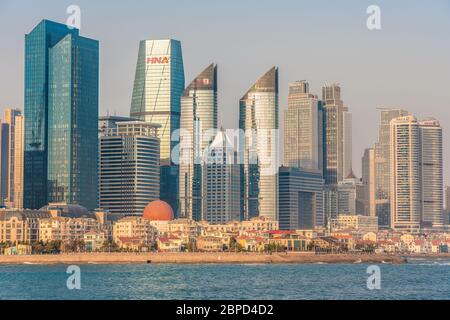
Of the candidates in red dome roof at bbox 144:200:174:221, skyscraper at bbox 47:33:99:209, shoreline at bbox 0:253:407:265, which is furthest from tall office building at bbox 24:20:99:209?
shoreline at bbox 0:253:407:265

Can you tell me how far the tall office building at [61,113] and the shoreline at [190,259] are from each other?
1905 inches

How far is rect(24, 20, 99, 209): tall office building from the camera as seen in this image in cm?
18662

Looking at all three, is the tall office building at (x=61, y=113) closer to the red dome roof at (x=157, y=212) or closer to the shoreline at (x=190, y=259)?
the red dome roof at (x=157, y=212)

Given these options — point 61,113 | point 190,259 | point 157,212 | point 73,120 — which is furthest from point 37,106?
point 190,259

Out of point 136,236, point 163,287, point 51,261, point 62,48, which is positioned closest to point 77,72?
point 62,48

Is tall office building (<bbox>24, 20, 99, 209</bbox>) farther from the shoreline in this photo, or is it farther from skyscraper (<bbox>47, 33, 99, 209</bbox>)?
the shoreline

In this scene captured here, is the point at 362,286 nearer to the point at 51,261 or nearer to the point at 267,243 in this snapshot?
the point at 51,261

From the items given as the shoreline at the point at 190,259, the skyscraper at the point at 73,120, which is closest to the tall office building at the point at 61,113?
the skyscraper at the point at 73,120

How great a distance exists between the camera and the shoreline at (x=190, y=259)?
13888 cm

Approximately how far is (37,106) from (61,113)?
4913mm

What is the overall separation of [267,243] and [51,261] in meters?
41.4

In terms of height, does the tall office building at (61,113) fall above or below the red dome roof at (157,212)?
above
